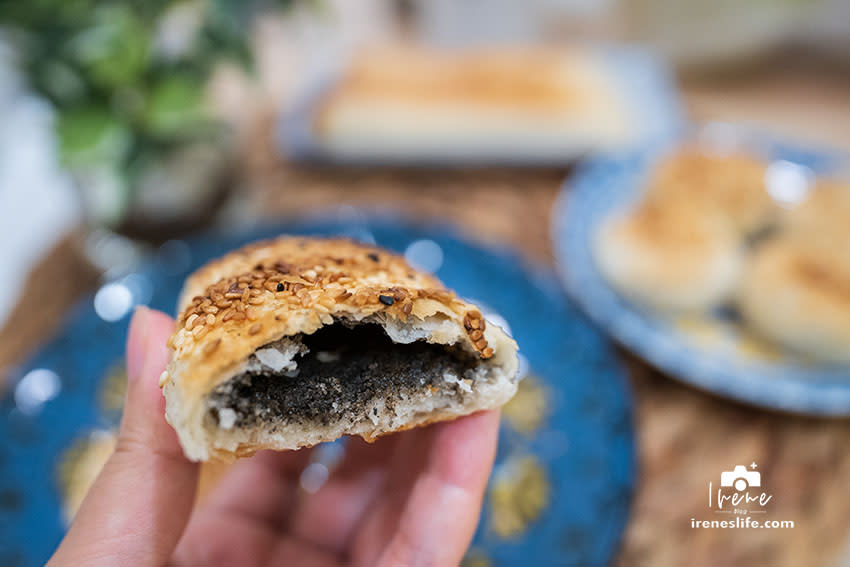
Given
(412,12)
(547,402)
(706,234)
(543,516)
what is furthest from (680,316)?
(412,12)

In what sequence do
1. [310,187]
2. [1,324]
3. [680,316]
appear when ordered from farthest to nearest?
[310,187], [1,324], [680,316]

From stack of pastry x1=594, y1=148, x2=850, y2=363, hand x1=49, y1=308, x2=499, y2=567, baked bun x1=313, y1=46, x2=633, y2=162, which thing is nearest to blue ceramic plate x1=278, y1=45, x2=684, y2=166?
baked bun x1=313, y1=46, x2=633, y2=162

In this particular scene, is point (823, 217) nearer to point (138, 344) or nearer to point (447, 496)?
point (447, 496)

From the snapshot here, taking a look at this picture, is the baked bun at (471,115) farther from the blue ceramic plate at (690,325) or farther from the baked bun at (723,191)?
the baked bun at (723,191)

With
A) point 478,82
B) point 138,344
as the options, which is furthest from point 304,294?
point 478,82

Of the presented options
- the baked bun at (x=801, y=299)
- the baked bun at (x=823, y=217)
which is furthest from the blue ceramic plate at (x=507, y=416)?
the baked bun at (x=823, y=217)

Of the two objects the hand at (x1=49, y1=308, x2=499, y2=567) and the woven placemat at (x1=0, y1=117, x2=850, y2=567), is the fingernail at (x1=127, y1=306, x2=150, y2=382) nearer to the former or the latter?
the hand at (x1=49, y1=308, x2=499, y2=567)

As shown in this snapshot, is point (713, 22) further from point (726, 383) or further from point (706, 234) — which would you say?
point (726, 383)

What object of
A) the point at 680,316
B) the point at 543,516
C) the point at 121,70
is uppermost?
the point at 121,70
